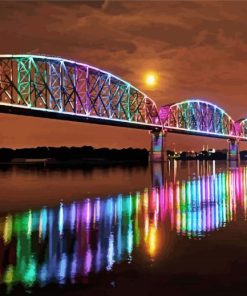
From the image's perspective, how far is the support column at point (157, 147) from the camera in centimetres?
15375

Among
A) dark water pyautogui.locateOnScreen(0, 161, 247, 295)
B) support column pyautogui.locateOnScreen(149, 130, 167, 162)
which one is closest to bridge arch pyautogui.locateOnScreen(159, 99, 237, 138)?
support column pyautogui.locateOnScreen(149, 130, 167, 162)

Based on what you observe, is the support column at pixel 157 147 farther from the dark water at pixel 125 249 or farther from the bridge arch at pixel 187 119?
the dark water at pixel 125 249

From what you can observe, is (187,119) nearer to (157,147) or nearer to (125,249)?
(157,147)

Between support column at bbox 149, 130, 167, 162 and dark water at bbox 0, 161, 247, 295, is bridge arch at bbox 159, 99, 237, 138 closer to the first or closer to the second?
support column at bbox 149, 130, 167, 162

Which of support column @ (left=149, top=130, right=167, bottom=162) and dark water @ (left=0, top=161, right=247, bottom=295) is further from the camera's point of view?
support column @ (left=149, top=130, right=167, bottom=162)

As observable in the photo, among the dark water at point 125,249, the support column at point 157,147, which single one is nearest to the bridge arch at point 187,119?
the support column at point 157,147

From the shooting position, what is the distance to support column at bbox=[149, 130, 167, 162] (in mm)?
153750

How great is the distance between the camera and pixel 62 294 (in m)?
12.1

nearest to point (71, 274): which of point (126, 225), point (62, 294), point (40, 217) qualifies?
point (62, 294)

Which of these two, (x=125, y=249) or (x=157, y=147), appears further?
(x=157, y=147)

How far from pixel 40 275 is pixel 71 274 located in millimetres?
847

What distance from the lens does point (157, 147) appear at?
155250mm

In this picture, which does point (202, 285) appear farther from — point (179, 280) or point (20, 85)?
point (20, 85)

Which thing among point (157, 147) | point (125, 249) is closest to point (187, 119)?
point (157, 147)
